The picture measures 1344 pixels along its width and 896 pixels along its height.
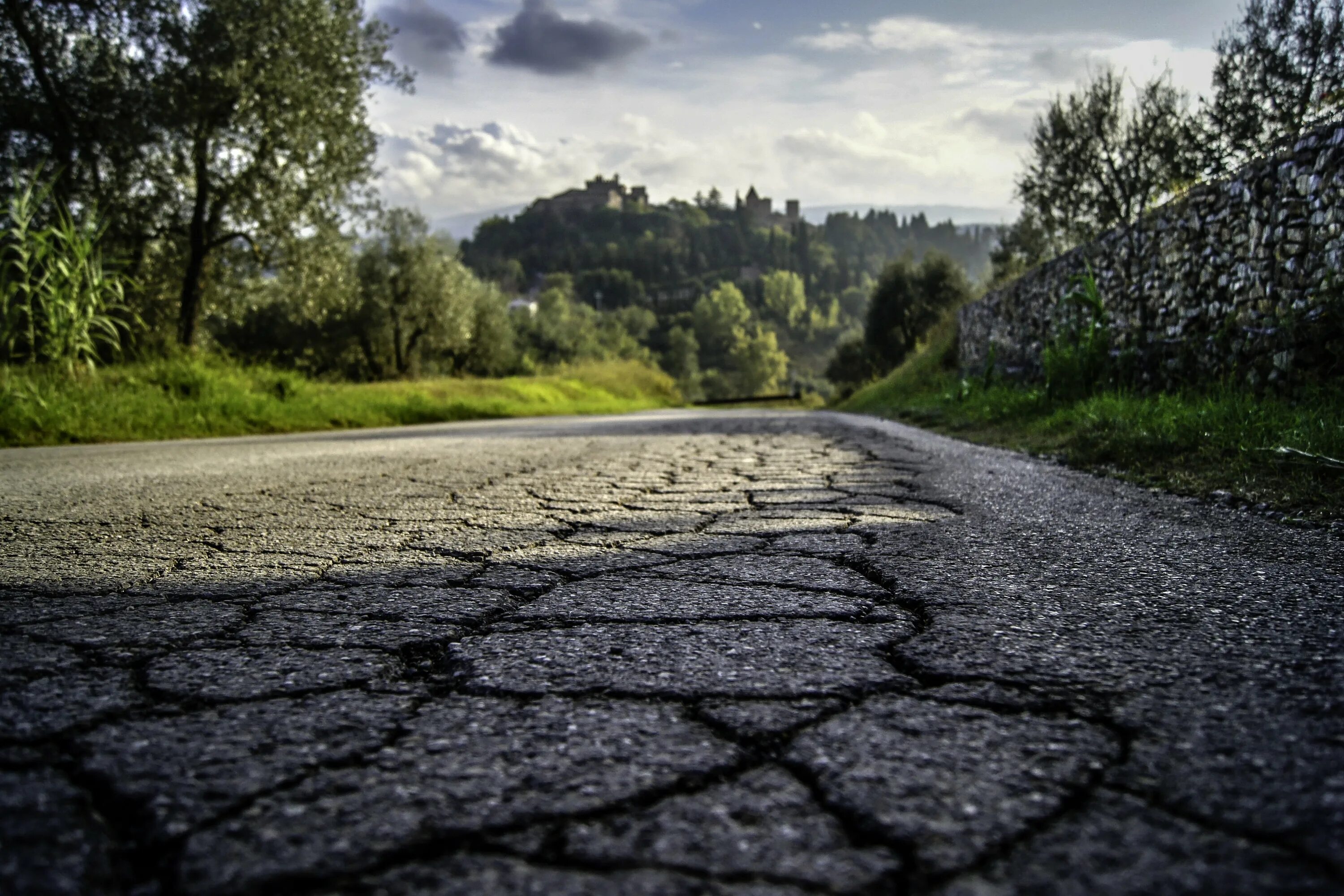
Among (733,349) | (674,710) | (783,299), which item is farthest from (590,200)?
(674,710)

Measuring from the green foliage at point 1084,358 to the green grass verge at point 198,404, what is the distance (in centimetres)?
815

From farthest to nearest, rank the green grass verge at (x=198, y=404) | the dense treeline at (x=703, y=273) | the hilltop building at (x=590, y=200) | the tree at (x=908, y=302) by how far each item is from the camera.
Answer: the hilltop building at (x=590, y=200)
the dense treeline at (x=703, y=273)
the tree at (x=908, y=302)
the green grass verge at (x=198, y=404)

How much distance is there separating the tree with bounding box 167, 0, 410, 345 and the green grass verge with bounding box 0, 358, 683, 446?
276 centimetres

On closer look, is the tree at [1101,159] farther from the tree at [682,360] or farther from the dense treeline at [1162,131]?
the tree at [682,360]

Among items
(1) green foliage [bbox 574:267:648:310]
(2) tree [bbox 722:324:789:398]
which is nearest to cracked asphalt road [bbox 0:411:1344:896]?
(2) tree [bbox 722:324:789:398]

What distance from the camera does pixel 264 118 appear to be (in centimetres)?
1217

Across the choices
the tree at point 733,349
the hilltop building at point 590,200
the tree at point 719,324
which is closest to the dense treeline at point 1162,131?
the tree at point 733,349

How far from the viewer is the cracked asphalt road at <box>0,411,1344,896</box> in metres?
0.92

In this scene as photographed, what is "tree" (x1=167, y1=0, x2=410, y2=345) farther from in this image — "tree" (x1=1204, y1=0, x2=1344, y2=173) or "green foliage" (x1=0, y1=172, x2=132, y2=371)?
"tree" (x1=1204, y1=0, x2=1344, y2=173)

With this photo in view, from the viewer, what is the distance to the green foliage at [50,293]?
266 inches

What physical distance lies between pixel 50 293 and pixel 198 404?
1.84 meters

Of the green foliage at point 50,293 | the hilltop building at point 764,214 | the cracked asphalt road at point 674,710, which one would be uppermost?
the hilltop building at point 764,214

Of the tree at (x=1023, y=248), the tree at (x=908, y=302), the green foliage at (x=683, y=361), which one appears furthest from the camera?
the green foliage at (x=683, y=361)

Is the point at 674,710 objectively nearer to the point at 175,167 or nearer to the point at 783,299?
the point at 175,167
